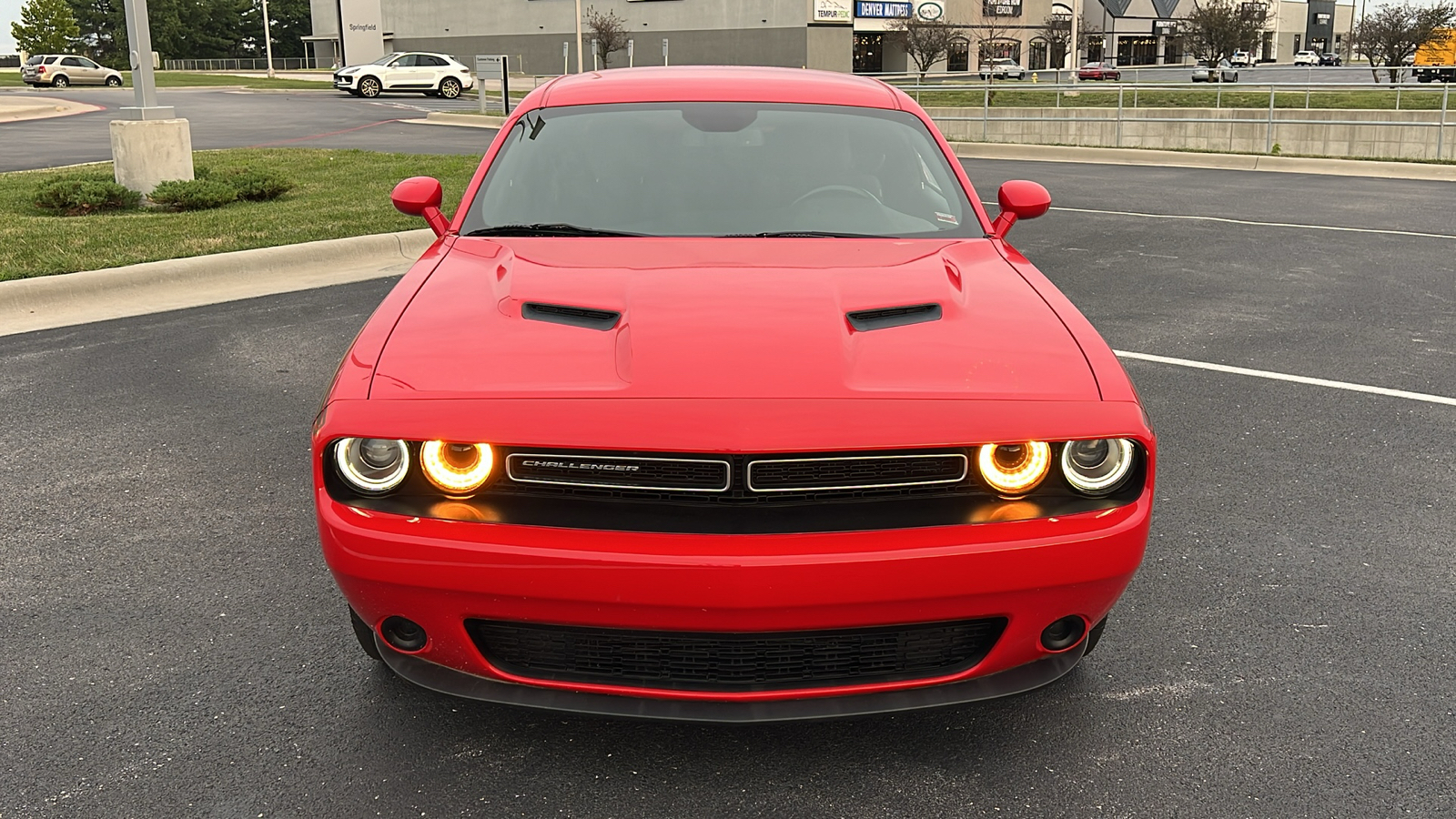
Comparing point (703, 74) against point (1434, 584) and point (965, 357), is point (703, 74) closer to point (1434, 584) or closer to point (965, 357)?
point (965, 357)

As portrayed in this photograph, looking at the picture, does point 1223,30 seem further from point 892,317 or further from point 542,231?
point 892,317

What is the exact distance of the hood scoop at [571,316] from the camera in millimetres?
2850

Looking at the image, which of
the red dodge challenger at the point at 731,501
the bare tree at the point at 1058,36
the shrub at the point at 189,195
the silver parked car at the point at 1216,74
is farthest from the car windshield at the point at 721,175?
the bare tree at the point at 1058,36

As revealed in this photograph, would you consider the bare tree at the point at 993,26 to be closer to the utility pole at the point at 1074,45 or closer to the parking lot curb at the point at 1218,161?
the utility pole at the point at 1074,45

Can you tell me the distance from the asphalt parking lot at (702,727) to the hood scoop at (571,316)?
0.90 m

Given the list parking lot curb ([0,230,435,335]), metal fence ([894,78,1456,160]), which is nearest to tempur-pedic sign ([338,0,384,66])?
metal fence ([894,78,1456,160])

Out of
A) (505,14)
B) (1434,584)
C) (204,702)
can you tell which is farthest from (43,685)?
(505,14)

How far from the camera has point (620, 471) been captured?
247 centimetres

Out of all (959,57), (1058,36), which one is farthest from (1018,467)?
(1058,36)

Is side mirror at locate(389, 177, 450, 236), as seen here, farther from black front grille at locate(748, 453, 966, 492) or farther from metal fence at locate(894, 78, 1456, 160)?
metal fence at locate(894, 78, 1456, 160)

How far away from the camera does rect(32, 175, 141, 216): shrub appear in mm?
11344

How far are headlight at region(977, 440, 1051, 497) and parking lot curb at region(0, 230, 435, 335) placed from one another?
6837 mm

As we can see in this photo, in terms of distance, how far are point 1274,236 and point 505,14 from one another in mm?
67137

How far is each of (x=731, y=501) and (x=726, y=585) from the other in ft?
0.59
